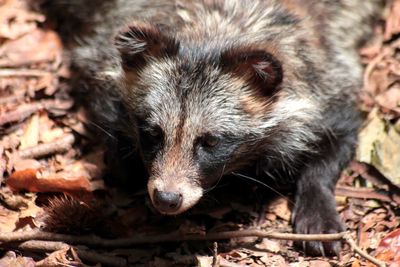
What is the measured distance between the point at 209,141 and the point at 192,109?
0.93 ft

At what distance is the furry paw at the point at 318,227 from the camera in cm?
602

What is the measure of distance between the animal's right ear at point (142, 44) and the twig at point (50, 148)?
1374 mm

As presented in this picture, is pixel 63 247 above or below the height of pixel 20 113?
below

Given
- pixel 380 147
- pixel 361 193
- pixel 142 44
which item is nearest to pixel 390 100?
pixel 380 147

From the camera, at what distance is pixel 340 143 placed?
21.8 feet

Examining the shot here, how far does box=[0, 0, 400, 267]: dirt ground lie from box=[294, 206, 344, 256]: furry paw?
85 mm

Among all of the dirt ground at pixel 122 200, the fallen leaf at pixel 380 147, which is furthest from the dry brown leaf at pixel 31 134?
the fallen leaf at pixel 380 147

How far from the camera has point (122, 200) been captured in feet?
21.6

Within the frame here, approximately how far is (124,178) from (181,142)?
54.1 inches

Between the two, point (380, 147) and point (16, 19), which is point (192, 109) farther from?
point (16, 19)

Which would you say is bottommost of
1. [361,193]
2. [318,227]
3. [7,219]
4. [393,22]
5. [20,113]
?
[7,219]

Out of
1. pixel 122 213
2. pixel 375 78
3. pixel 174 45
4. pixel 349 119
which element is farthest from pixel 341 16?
pixel 122 213

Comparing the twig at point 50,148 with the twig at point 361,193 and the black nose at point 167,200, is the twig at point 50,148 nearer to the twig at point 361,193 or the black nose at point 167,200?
the black nose at point 167,200

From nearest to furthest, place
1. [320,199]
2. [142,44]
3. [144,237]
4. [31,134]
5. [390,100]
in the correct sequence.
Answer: [142,44]
[144,237]
[320,199]
[31,134]
[390,100]
